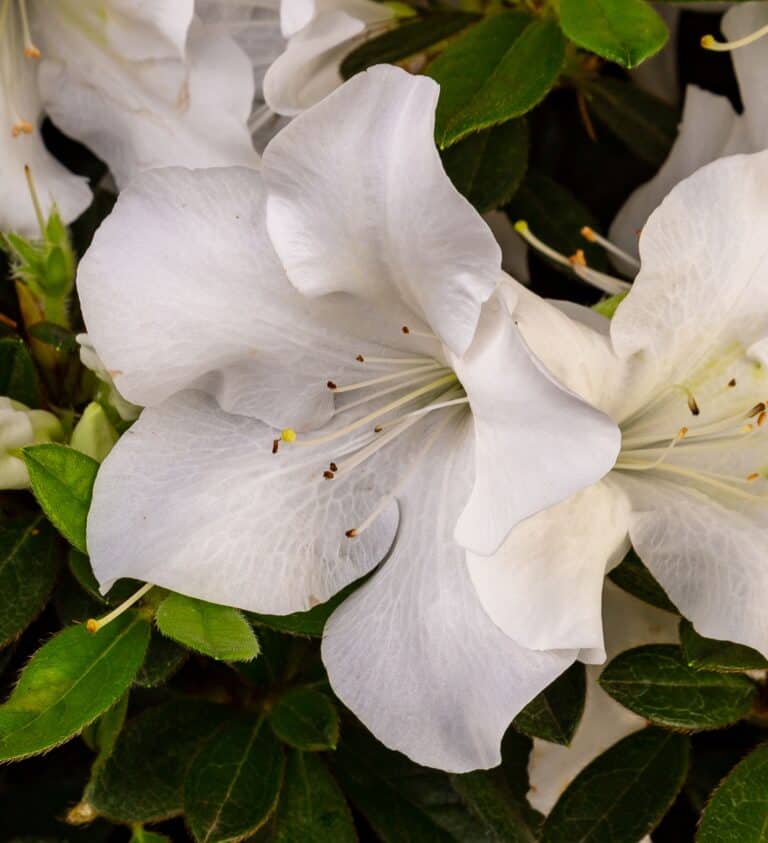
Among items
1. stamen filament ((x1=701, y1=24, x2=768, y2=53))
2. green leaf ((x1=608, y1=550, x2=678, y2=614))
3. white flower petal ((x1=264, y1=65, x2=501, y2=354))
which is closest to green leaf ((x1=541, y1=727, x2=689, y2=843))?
green leaf ((x1=608, y1=550, x2=678, y2=614))

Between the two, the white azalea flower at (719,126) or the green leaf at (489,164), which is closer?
the white azalea flower at (719,126)

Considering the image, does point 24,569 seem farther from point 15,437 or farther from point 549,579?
point 549,579

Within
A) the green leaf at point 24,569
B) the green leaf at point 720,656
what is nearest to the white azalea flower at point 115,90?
the green leaf at point 24,569

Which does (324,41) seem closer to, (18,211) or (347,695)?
(18,211)

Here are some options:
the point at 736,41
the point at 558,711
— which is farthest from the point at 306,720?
the point at 736,41

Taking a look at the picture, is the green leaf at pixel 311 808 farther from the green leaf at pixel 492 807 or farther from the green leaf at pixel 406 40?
the green leaf at pixel 406 40

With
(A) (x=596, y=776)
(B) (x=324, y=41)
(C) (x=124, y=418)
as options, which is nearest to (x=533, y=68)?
(B) (x=324, y=41)
